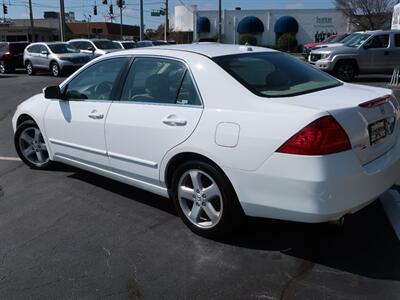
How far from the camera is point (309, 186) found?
3.17m

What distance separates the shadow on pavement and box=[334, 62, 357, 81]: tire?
13273 millimetres

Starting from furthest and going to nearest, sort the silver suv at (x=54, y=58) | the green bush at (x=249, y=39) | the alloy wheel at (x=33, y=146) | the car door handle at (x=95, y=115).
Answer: the green bush at (x=249, y=39), the silver suv at (x=54, y=58), the alloy wheel at (x=33, y=146), the car door handle at (x=95, y=115)

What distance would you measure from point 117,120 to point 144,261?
1460 mm

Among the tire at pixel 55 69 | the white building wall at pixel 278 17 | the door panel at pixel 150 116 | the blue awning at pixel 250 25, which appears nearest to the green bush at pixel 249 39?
the blue awning at pixel 250 25

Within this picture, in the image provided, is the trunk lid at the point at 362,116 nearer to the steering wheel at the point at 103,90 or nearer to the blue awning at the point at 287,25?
the steering wheel at the point at 103,90

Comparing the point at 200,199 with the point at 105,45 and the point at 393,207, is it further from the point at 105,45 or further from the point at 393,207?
the point at 105,45

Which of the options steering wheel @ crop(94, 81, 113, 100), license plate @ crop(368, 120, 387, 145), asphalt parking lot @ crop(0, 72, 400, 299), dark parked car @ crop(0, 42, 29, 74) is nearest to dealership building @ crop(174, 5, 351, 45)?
dark parked car @ crop(0, 42, 29, 74)

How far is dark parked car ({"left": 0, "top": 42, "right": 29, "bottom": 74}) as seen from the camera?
25.6 m

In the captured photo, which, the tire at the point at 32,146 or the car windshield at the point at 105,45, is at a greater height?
the car windshield at the point at 105,45

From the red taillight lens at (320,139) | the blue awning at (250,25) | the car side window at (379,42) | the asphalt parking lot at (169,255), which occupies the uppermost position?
the blue awning at (250,25)

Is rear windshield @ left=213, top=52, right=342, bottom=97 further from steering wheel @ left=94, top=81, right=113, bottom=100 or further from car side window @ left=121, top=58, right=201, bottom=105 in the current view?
steering wheel @ left=94, top=81, right=113, bottom=100

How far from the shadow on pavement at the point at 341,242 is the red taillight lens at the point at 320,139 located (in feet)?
3.05

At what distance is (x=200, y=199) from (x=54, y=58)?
1986cm

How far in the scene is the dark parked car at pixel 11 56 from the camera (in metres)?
25.6
